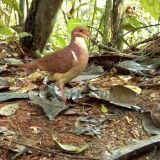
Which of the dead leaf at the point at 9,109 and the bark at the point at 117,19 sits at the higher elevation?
the bark at the point at 117,19

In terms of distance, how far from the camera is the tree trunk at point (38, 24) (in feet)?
14.0

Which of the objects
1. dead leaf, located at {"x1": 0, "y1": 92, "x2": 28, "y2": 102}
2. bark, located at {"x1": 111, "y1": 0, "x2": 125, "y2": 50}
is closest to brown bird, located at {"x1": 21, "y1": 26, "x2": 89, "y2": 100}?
dead leaf, located at {"x1": 0, "y1": 92, "x2": 28, "y2": 102}

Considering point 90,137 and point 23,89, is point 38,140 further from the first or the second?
point 23,89

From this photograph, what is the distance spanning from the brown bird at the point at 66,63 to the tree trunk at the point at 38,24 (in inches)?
56.0

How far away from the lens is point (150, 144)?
7.52 feet

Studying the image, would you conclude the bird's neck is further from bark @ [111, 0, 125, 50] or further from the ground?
bark @ [111, 0, 125, 50]

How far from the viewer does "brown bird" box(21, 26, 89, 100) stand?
2.77 m

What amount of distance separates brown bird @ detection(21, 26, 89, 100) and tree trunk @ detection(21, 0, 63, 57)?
56.0 inches

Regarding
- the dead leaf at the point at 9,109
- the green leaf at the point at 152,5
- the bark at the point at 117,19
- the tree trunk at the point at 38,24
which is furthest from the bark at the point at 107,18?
the dead leaf at the point at 9,109

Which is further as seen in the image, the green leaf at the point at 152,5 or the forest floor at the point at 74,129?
the green leaf at the point at 152,5

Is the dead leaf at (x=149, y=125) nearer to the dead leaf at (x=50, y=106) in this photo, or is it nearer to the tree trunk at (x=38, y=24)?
the dead leaf at (x=50, y=106)

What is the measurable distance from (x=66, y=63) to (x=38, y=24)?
1769mm

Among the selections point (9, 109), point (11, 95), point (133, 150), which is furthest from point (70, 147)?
point (11, 95)

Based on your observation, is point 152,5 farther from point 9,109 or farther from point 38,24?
point 9,109
